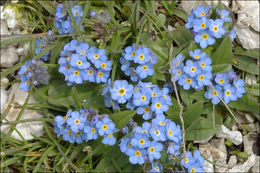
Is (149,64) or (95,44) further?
(95,44)

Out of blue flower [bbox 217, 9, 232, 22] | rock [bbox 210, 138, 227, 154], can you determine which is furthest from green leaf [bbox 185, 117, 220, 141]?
blue flower [bbox 217, 9, 232, 22]

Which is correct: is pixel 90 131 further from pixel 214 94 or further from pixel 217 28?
pixel 217 28

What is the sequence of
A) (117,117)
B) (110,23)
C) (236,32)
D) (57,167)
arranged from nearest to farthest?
1. (117,117)
2. (57,167)
3. (110,23)
4. (236,32)

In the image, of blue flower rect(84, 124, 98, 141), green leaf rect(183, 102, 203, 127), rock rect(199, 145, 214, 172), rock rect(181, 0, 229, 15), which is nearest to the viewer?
blue flower rect(84, 124, 98, 141)

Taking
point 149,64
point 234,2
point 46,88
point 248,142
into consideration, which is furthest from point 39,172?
point 234,2

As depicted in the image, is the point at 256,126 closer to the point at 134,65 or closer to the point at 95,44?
the point at 134,65

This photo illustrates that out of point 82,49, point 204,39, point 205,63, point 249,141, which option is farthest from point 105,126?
point 249,141

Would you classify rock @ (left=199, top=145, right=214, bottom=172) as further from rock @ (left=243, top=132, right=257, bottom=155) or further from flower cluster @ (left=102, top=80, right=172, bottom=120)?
flower cluster @ (left=102, top=80, right=172, bottom=120)
